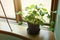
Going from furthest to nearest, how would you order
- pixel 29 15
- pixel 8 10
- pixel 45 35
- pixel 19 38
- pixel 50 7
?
1. pixel 8 10
2. pixel 50 7
3. pixel 45 35
4. pixel 29 15
5. pixel 19 38

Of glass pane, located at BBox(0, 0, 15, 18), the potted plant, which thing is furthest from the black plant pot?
glass pane, located at BBox(0, 0, 15, 18)

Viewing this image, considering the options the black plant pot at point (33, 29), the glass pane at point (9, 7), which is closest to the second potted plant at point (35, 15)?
the black plant pot at point (33, 29)

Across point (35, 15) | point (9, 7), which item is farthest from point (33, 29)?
point (9, 7)

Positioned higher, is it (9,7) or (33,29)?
(9,7)

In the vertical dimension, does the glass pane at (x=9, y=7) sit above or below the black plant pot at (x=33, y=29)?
above

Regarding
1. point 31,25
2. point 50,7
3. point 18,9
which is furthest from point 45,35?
point 18,9

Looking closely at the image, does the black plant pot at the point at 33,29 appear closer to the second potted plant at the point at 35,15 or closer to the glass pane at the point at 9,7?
the second potted plant at the point at 35,15

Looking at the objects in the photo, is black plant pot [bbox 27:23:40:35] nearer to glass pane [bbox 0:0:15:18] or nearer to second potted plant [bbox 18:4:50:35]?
second potted plant [bbox 18:4:50:35]

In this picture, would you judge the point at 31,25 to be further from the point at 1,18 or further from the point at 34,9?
the point at 1,18

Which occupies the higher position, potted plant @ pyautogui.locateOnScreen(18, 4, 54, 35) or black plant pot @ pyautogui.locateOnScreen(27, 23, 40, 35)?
potted plant @ pyautogui.locateOnScreen(18, 4, 54, 35)

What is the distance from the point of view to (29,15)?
162 cm

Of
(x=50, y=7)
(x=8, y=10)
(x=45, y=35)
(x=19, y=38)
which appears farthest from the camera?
(x=8, y=10)

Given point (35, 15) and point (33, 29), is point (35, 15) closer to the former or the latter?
point (35, 15)

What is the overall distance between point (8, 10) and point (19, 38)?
127 centimetres
